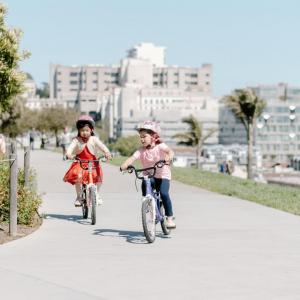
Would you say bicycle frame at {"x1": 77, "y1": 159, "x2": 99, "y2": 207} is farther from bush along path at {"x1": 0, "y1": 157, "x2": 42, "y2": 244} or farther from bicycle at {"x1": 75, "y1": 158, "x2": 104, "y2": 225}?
bush along path at {"x1": 0, "y1": 157, "x2": 42, "y2": 244}

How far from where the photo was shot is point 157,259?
9.11 metres

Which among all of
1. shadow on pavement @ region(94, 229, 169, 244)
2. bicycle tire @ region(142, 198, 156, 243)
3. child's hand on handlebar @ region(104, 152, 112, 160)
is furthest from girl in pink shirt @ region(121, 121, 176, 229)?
child's hand on handlebar @ region(104, 152, 112, 160)

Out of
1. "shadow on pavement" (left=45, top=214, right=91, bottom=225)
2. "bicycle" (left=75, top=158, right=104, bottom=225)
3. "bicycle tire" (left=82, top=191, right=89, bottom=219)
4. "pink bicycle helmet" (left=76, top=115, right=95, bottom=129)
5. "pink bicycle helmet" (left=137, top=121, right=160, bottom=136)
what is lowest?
"shadow on pavement" (left=45, top=214, right=91, bottom=225)

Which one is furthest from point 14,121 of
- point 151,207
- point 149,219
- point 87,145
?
point 149,219

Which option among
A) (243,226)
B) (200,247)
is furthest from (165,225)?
(243,226)

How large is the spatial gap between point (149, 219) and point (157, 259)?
4.80 ft

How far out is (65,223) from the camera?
12.8 m

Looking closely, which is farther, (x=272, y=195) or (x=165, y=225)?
(x=272, y=195)

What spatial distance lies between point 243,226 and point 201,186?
10.1m

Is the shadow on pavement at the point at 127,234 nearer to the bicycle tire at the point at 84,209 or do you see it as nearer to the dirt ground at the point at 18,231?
the dirt ground at the point at 18,231

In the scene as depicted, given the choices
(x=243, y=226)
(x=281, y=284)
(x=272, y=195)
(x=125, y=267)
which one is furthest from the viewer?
(x=272, y=195)

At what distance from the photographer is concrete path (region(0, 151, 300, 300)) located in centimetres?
732

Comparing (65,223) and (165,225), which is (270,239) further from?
(65,223)

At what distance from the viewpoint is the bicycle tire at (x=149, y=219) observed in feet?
33.9
